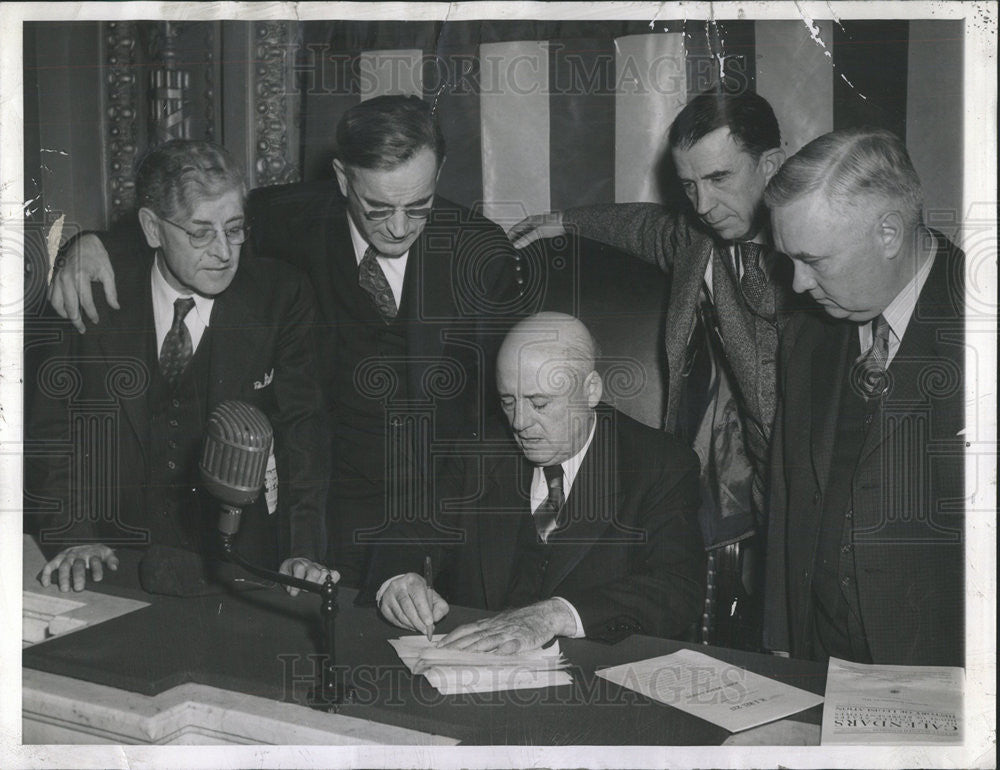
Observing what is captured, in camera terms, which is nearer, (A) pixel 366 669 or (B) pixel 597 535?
(A) pixel 366 669

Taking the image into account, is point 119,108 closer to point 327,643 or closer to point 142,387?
point 142,387

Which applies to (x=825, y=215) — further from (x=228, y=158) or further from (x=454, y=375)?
(x=228, y=158)

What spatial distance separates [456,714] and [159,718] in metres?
0.76

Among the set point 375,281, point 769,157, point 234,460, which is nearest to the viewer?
point 234,460

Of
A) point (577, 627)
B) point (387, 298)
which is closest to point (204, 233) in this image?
point (387, 298)

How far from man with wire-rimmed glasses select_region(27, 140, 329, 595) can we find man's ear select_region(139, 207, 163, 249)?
59mm

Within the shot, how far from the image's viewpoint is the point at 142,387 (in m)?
3.02

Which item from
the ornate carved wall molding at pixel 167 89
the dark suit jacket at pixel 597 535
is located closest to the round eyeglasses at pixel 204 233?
the ornate carved wall molding at pixel 167 89

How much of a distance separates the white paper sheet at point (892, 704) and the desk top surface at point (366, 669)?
8cm

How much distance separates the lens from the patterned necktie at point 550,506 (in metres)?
2.93

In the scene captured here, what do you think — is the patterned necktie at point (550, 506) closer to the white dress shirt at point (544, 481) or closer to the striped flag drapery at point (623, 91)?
the white dress shirt at point (544, 481)

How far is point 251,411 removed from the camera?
282 cm

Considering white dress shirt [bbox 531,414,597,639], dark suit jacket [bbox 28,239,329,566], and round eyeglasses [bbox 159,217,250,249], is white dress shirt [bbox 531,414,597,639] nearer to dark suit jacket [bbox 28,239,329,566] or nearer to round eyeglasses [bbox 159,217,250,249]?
dark suit jacket [bbox 28,239,329,566]

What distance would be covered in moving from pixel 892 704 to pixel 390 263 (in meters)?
1.86
